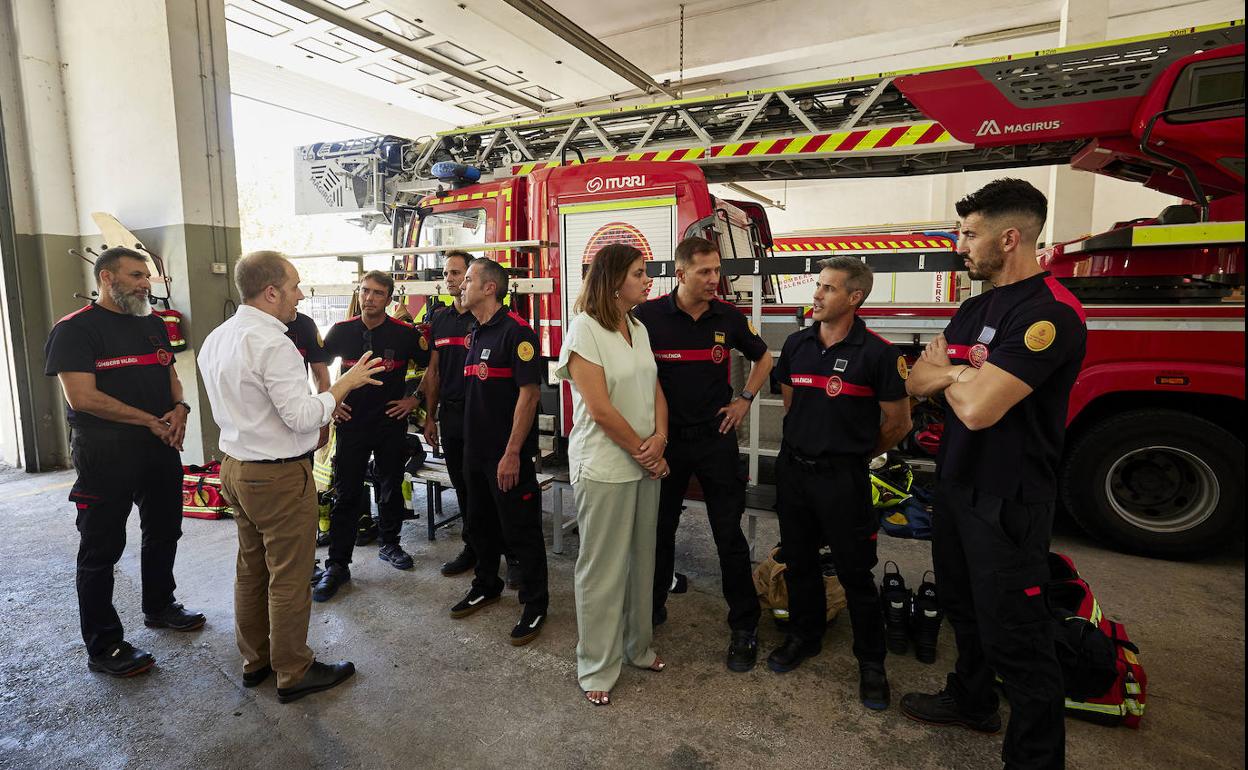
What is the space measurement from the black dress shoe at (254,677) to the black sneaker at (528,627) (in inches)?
41.2

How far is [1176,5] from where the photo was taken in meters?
7.39

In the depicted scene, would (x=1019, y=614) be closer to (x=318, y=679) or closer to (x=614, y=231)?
(x=318, y=679)

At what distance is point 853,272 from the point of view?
8.20 feet

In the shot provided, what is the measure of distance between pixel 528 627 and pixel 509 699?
458mm

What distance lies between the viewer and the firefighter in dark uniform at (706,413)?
279 cm

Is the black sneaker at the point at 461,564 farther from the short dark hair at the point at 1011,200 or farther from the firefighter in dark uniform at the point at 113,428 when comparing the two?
the short dark hair at the point at 1011,200

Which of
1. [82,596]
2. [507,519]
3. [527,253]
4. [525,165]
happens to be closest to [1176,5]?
[525,165]

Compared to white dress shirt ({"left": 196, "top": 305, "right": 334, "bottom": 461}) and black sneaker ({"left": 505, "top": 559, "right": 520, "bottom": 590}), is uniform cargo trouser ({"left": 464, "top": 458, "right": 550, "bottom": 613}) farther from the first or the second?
white dress shirt ({"left": 196, "top": 305, "right": 334, "bottom": 461})

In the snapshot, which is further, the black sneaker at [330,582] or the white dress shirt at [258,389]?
the black sneaker at [330,582]

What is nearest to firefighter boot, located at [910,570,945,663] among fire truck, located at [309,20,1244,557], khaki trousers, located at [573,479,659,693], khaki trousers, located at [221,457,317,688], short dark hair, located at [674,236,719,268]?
fire truck, located at [309,20,1244,557]

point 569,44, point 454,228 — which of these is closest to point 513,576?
point 454,228

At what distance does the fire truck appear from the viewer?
356cm

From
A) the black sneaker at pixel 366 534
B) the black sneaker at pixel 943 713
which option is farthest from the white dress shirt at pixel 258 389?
the black sneaker at pixel 943 713

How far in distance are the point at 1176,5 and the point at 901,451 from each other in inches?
Answer: 277
